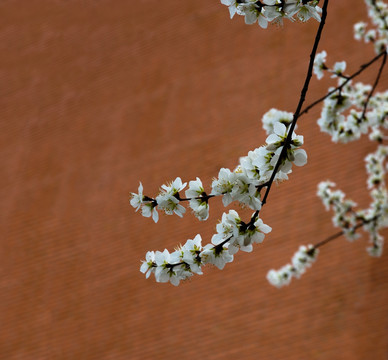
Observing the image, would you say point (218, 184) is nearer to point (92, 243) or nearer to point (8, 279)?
point (92, 243)

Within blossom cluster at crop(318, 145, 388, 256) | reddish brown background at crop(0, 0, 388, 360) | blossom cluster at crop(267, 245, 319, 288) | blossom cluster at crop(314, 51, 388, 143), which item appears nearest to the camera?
blossom cluster at crop(314, 51, 388, 143)

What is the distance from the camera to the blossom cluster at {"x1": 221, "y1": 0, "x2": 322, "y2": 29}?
1.56 metres

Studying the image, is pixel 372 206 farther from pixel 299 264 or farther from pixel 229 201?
pixel 229 201

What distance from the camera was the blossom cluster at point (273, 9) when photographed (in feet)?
5.10

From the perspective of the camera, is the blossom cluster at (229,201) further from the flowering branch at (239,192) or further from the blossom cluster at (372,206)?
the blossom cluster at (372,206)

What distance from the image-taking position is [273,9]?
1.57 metres

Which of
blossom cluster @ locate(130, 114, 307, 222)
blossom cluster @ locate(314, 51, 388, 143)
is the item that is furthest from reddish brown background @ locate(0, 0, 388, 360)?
blossom cluster @ locate(130, 114, 307, 222)

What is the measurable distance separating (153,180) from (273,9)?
4994 millimetres

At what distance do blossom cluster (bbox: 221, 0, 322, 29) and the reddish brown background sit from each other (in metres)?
3.65

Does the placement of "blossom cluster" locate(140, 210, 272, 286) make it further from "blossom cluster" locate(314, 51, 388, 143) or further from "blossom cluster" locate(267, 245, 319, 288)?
"blossom cluster" locate(267, 245, 319, 288)

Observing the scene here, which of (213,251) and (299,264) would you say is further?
(299,264)

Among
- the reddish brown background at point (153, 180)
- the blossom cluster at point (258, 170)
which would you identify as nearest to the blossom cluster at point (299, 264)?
the reddish brown background at point (153, 180)

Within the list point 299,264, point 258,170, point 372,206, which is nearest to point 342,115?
point 372,206

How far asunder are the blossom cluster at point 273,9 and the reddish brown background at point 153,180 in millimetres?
3655
